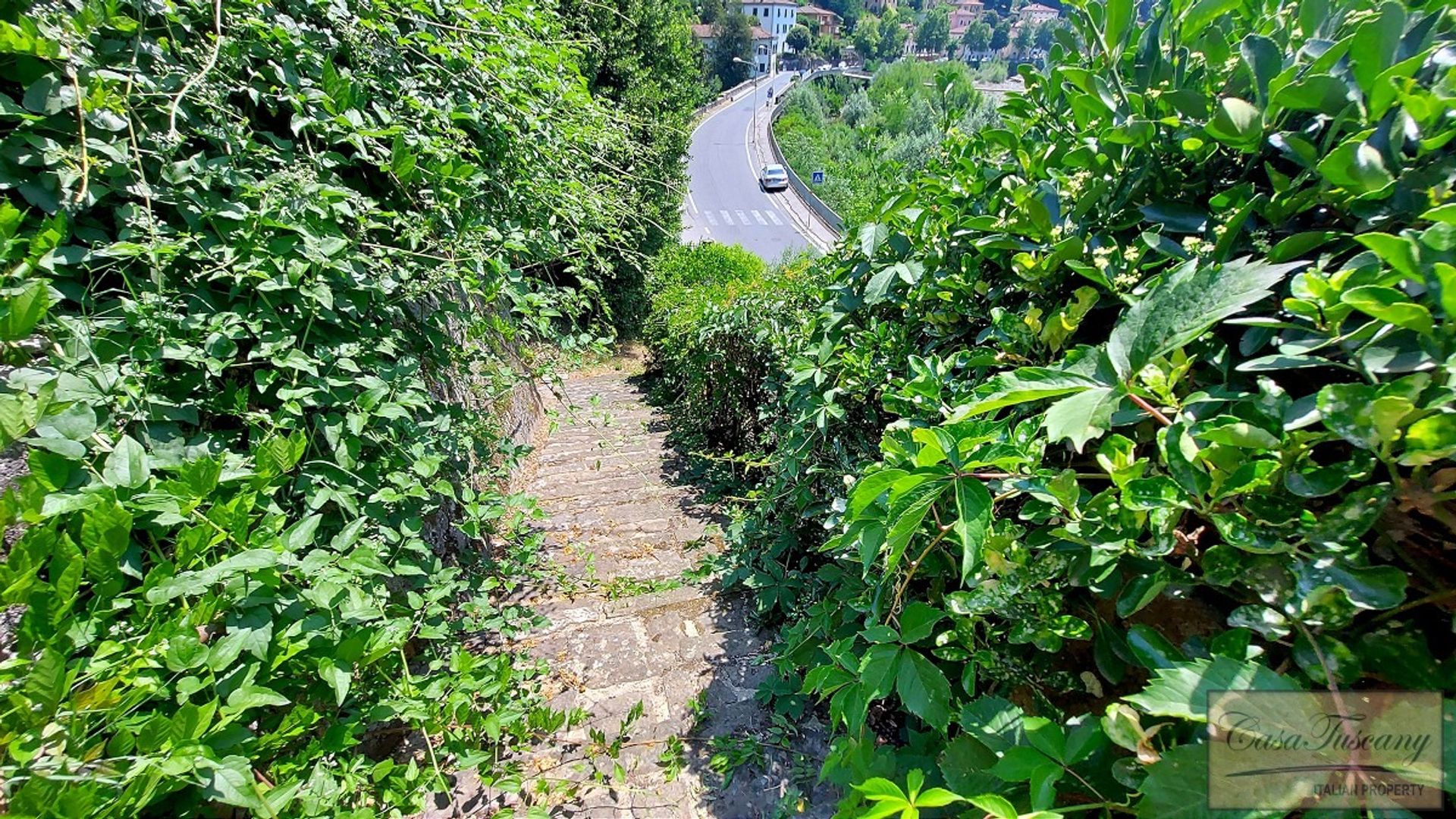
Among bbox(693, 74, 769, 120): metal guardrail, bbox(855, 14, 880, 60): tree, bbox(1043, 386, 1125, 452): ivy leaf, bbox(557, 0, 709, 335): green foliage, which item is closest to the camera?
bbox(1043, 386, 1125, 452): ivy leaf

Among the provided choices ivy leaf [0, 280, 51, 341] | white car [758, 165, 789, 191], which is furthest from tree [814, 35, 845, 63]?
ivy leaf [0, 280, 51, 341]

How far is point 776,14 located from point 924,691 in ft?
303

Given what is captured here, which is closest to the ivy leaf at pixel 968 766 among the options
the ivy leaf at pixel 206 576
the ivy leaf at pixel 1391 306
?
the ivy leaf at pixel 1391 306

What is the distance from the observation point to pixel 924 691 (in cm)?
85

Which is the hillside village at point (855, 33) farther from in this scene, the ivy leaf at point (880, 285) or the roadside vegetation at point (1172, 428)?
the roadside vegetation at point (1172, 428)

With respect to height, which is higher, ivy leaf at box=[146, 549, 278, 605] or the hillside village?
the hillside village

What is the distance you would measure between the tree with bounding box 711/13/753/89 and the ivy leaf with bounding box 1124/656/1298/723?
51.4 m

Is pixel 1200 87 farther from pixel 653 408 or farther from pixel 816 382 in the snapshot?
pixel 653 408

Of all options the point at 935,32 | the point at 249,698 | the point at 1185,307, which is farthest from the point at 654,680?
the point at 935,32

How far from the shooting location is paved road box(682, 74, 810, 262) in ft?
76.5

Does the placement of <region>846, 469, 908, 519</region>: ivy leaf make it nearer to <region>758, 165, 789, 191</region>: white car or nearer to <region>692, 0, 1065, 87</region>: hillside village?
<region>758, 165, 789, 191</region>: white car

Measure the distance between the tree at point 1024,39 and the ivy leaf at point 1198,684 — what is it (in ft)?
327

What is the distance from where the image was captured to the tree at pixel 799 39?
69438 millimetres

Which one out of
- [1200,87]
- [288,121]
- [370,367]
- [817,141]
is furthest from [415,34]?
[817,141]
